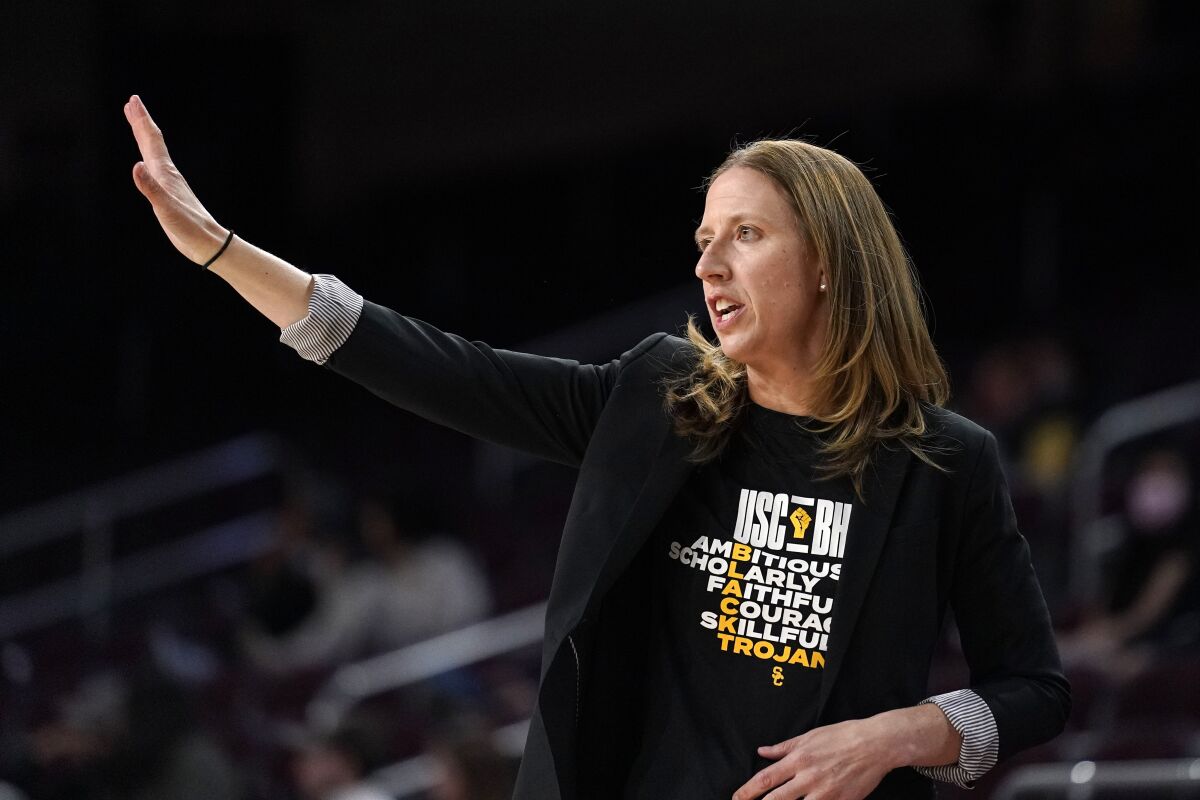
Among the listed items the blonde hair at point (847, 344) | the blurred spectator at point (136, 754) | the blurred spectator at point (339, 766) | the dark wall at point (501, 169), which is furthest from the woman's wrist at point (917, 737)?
the dark wall at point (501, 169)

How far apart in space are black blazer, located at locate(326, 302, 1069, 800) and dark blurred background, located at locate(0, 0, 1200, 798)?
7.84ft

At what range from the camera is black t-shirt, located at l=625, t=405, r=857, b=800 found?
158cm

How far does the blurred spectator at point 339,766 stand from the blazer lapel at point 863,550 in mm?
2720

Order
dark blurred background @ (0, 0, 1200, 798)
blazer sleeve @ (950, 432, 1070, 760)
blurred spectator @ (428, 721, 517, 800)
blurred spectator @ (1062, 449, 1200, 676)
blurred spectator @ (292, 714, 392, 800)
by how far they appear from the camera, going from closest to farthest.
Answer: blazer sleeve @ (950, 432, 1070, 760)
blurred spectator @ (428, 721, 517, 800)
blurred spectator @ (292, 714, 392, 800)
blurred spectator @ (1062, 449, 1200, 676)
dark blurred background @ (0, 0, 1200, 798)

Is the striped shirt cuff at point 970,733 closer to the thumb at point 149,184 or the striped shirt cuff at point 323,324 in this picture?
the striped shirt cuff at point 323,324

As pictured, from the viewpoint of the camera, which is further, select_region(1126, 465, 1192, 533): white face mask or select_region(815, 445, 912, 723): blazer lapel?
select_region(1126, 465, 1192, 533): white face mask

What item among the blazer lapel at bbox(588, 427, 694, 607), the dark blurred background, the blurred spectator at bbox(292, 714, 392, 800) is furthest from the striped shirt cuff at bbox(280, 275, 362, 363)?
the blurred spectator at bbox(292, 714, 392, 800)

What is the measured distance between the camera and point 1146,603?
4.49 m

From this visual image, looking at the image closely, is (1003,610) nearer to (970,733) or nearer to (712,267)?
(970,733)

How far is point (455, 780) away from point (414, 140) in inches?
256

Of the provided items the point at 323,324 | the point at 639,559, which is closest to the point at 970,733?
the point at 639,559

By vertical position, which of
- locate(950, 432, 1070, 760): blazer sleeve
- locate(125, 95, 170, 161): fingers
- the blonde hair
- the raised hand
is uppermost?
locate(125, 95, 170, 161): fingers

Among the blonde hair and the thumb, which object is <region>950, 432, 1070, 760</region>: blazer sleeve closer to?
the blonde hair

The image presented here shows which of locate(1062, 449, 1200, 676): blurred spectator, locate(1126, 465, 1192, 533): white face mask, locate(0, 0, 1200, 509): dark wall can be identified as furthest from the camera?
locate(0, 0, 1200, 509): dark wall
